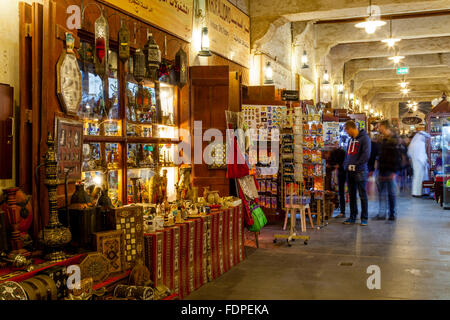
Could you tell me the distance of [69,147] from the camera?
13.1ft

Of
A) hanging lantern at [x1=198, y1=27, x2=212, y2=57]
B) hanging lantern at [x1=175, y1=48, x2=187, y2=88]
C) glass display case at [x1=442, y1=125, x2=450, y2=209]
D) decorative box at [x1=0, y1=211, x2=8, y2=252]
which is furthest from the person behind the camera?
glass display case at [x1=442, y1=125, x2=450, y2=209]

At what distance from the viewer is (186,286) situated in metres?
4.49

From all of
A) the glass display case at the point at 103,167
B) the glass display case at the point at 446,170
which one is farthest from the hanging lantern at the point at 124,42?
the glass display case at the point at 446,170

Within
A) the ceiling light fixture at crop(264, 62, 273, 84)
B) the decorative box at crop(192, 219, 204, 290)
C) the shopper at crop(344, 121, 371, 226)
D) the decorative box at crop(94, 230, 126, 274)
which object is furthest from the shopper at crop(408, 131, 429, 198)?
the decorative box at crop(94, 230, 126, 274)

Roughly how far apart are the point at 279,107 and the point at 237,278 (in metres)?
3.80

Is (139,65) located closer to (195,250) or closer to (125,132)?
(125,132)

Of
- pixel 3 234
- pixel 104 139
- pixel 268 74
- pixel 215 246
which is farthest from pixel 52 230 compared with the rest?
pixel 268 74

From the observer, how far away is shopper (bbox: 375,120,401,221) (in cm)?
880

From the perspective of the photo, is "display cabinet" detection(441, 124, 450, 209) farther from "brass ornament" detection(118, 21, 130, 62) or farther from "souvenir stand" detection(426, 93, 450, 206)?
"brass ornament" detection(118, 21, 130, 62)

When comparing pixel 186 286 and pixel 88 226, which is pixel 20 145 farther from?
pixel 186 286

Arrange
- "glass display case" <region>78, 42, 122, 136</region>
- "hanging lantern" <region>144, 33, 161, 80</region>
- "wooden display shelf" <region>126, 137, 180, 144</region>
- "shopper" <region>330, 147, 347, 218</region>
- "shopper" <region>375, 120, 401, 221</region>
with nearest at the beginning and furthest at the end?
"glass display case" <region>78, 42, 122, 136</region>, "hanging lantern" <region>144, 33, 161, 80</region>, "wooden display shelf" <region>126, 137, 180, 144</region>, "shopper" <region>375, 120, 401, 221</region>, "shopper" <region>330, 147, 347, 218</region>

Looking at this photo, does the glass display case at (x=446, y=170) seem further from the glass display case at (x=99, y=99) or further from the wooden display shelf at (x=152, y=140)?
the glass display case at (x=99, y=99)

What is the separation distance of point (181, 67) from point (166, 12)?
27.4 inches

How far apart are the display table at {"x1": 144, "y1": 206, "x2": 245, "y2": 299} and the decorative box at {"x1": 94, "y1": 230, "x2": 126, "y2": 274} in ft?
1.20
